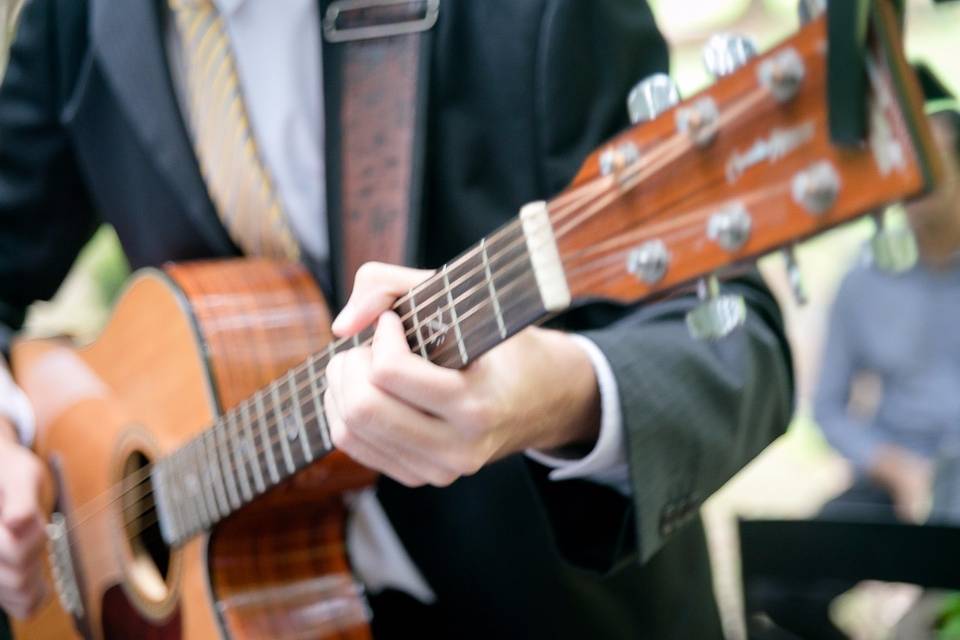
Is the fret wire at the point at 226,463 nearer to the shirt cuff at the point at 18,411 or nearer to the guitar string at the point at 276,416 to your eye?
the guitar string at the point at 276,416

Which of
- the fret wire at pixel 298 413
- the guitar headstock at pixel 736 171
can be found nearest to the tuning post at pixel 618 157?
the guitar headstock at pixel 736 171

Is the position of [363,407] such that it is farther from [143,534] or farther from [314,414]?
[143,534]

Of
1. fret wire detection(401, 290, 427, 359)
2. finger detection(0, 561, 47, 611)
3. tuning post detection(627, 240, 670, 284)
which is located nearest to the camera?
tuning post detection(627, 240, 670, 284)

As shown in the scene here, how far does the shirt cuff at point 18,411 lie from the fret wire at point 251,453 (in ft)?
1.62

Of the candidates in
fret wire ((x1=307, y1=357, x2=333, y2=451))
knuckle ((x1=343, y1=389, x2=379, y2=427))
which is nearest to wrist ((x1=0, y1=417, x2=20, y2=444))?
fret wire ((x1=307, y1=357, x2=333, y2=451))

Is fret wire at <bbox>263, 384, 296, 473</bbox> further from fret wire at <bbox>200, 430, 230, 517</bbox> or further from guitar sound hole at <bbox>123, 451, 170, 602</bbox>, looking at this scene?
guitar sound hole at <bbox>123, 451, 170, 602</bbox>

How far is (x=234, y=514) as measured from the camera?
0.82 meters

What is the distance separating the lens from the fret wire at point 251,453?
0.75m

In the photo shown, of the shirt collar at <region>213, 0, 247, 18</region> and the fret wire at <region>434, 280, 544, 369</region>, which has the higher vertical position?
the shirt collar at <region>213, 0, 247, 18</region>

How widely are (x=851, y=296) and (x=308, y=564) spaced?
1692 millimetres

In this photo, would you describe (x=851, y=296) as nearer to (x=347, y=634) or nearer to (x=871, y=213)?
(x=347, y=634)

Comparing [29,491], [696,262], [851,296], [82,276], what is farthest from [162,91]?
[82,276]

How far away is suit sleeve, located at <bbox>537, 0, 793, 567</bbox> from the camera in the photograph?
2.13ft

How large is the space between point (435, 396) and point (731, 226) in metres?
0.20
